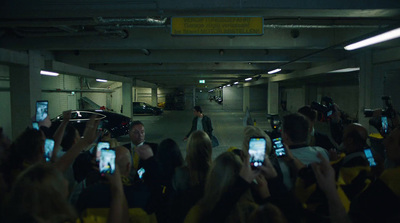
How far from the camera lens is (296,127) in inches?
115

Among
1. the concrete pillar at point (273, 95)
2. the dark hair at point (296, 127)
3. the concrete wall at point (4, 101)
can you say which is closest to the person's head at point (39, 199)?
the dark hair at point (296, 127)

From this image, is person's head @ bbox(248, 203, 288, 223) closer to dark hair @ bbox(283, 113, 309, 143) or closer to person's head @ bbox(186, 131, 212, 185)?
person's head @ bbox(186, 131, 212, 185)

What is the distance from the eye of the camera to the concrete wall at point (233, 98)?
3872 centimetres

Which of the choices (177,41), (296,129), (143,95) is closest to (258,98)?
(143,95)

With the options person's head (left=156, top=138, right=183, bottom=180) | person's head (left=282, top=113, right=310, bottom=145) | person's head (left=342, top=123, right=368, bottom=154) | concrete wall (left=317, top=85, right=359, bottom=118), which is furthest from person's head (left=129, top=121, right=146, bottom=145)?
concrete wall (left=317, top=85, right=359, bottom=118)

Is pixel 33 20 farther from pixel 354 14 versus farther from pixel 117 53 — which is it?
pixel 354 14

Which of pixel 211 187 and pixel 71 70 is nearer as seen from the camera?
pixel 211 187

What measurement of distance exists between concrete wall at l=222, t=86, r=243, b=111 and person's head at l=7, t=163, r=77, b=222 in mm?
37060

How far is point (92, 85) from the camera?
77.3 ft

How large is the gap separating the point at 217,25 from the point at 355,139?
11.2ft

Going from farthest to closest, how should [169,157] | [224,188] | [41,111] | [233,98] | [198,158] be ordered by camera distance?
[233,98] → [41,111] → [169,157] → [198,158] → [224,188]

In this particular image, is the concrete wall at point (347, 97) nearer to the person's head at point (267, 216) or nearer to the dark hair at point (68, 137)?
the dark hair at point (68, 137)

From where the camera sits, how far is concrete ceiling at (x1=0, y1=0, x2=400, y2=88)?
4.79 m

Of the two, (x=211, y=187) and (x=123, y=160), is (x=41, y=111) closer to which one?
(x=123, y=160)
